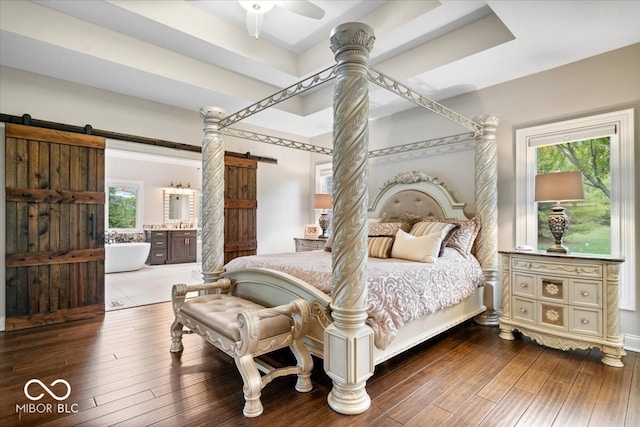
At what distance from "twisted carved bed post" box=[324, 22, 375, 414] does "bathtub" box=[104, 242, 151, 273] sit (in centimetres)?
665

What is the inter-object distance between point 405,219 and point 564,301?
180 cm

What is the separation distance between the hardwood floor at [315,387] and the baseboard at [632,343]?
95 mm

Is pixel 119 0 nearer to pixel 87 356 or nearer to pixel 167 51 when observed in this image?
pixel 167 51

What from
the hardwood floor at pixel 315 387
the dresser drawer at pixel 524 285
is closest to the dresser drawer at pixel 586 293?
the dresser drawer at pixel 524 285

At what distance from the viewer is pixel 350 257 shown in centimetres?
191

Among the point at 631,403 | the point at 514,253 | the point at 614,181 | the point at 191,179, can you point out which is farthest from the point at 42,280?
the point at 191,179

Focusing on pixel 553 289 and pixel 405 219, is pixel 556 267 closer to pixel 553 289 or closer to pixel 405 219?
pixel 553 289

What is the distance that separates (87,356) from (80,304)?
1372 millimetres

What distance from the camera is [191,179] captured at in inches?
385

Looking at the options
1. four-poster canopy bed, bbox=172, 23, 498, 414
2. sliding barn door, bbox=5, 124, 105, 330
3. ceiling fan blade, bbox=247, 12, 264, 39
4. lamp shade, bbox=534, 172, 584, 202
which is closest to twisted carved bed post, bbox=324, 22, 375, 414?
four-poster canopy bed, bbox=172, 23, 498, 414

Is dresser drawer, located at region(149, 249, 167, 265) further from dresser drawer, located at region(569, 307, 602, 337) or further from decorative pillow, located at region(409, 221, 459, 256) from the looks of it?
dresser drawer, located at region(569, 307, 602, 337)

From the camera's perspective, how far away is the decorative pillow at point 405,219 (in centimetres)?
384

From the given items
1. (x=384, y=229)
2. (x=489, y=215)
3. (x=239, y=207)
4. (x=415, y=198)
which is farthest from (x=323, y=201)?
(x=489, y=215)

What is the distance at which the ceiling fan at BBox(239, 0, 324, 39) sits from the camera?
249 cm
